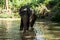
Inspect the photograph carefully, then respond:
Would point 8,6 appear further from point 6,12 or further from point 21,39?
point 21,39

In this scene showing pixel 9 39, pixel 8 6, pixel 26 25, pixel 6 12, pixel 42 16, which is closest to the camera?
pixel 9 39

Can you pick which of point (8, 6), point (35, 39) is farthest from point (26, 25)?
point (8, 6)

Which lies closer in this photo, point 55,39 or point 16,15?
point 55,39

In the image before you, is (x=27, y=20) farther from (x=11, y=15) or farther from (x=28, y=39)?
(x=11, y=15)

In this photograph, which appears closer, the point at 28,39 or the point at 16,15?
the point at 28,39

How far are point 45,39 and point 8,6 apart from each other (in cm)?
2529

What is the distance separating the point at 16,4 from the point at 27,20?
75.6 ft

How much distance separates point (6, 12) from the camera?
30953 millimetres

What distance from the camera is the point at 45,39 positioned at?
9.33 m

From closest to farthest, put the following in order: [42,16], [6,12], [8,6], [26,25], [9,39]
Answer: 1. [9,39]
2. [26,25]
3. [42,16]
4. [6,12]
5. [8,6]

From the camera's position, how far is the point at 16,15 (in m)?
29.4

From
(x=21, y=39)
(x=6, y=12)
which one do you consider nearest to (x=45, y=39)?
(x=21, y=39)

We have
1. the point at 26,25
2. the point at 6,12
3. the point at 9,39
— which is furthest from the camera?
the point at 6,12

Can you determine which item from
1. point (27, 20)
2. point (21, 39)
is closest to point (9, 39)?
point (21, 39)
